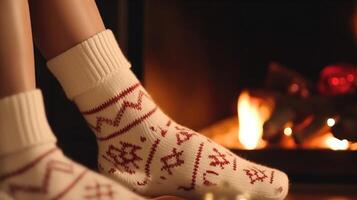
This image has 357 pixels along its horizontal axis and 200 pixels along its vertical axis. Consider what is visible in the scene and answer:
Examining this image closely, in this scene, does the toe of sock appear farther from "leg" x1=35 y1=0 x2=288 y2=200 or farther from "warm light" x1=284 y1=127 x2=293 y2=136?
"warm light" x1=284 y1=127 x2=293 y2=136

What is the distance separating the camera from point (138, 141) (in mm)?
805

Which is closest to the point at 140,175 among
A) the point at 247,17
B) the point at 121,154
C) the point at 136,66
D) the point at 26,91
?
the point at 121,154

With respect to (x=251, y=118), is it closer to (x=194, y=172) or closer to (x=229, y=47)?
(x=229, y=47)

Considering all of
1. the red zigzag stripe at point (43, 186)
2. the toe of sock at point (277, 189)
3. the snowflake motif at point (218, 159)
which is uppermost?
the snowflake motif at point (218, 159)

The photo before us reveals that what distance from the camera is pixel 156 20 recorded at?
1.33 m

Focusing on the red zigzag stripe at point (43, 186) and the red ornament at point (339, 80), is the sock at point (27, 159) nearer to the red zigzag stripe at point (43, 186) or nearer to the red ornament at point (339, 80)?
the red zigzag stripe at point (43, 186)

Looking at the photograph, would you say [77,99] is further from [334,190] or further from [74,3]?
[334,190]

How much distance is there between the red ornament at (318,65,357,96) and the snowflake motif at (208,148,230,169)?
0.59 m

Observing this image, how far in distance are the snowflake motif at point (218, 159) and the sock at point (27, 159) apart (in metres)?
0.24

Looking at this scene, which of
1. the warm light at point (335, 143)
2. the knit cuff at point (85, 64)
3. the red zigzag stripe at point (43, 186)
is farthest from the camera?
the warm light at point (335, 143)

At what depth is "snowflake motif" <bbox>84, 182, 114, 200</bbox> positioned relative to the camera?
2.14 feet

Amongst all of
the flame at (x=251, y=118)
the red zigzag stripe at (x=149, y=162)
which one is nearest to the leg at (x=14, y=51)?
the red zigzag stripe at (x=149, y=162)

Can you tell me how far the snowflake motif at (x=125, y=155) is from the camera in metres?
0.81

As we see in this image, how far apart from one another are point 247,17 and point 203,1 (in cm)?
12
